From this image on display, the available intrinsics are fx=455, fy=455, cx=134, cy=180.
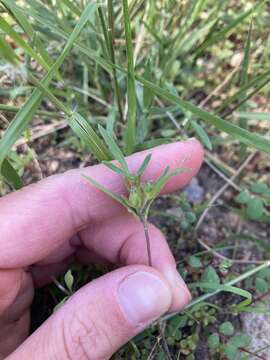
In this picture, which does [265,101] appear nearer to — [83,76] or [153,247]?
[83,76]

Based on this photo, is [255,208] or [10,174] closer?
[10,174]

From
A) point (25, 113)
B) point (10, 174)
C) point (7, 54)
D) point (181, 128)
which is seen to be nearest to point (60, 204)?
point (10, 174)

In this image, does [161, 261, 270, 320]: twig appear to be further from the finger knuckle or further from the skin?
the finger knuckle

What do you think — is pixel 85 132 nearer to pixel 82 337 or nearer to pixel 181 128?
pixel 82 337

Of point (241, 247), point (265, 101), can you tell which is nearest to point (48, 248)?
point (241, 247)

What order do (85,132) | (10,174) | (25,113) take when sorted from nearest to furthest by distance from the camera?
(25,113) < (85,132) < (10,174)

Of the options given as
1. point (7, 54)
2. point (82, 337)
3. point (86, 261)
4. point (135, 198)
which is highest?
point (7, 54)

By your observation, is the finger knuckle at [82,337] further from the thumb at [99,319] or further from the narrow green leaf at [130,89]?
the narrow green leaf at [130,89]

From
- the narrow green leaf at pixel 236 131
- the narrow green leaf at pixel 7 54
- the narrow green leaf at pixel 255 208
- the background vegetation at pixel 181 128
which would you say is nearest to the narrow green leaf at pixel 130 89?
the background vegetation at pixel 181 128
